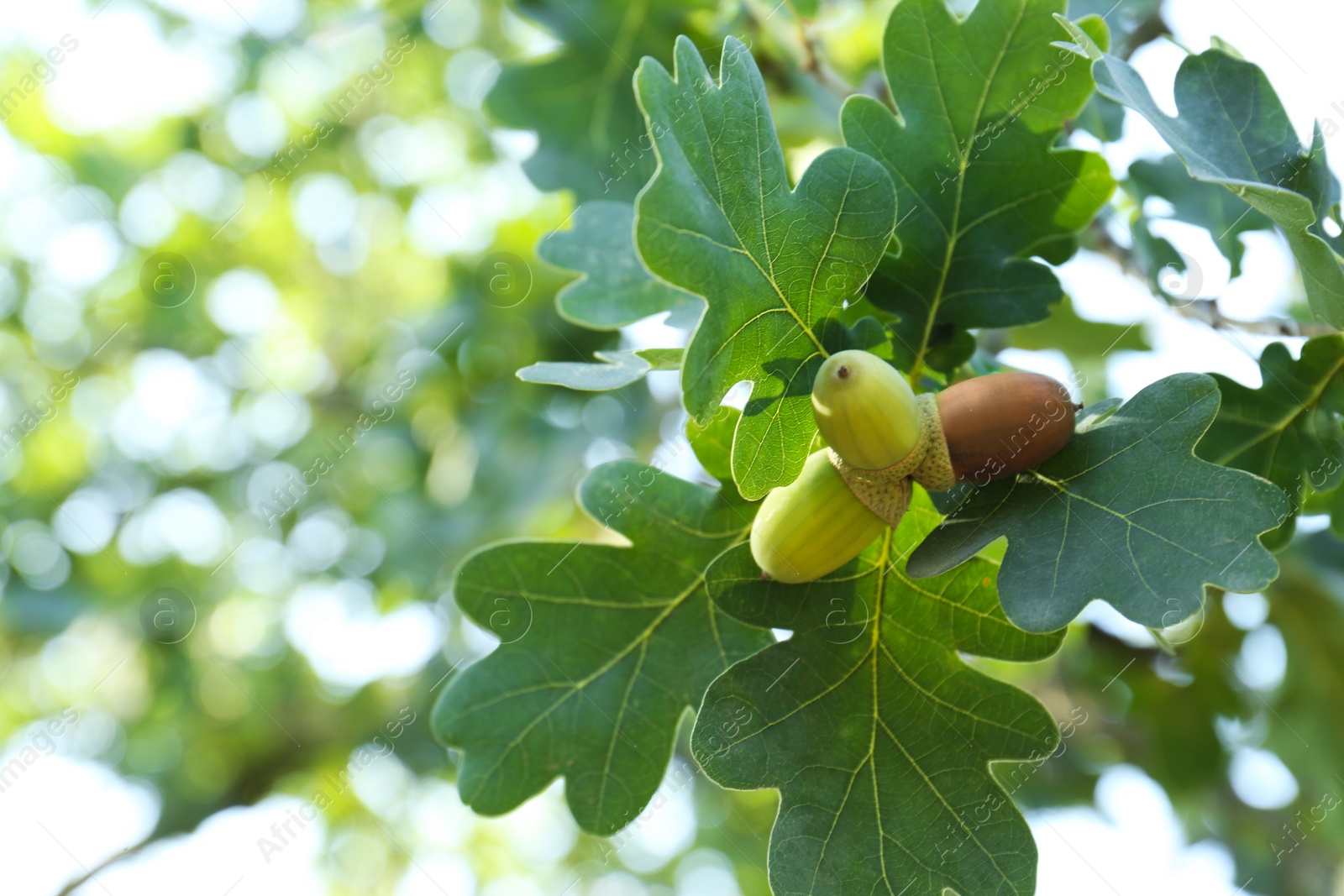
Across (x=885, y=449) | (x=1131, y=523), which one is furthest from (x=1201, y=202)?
(x=885, y=449)

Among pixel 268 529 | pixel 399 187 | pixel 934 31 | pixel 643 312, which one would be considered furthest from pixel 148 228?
pixel 934 31

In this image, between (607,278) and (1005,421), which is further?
(607,278)

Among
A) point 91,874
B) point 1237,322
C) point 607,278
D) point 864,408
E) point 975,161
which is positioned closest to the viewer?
point 864,408

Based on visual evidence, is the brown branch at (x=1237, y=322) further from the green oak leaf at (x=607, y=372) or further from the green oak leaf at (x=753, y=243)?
the green oak leaf at (x=607, y=372)

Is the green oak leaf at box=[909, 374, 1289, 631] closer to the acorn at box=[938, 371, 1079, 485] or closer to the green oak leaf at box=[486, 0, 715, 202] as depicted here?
the acorn at box=[938, 371, 1079, 485]

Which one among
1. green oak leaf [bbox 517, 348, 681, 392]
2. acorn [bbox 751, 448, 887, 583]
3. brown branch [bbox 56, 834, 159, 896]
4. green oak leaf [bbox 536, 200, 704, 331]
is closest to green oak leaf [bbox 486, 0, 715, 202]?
green oak leaf [bbox 536, 200, 704, 331]

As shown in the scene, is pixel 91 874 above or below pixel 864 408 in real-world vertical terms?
below

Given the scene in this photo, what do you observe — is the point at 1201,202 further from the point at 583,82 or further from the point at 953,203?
the point at 583,82

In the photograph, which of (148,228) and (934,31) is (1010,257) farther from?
(148,228)
